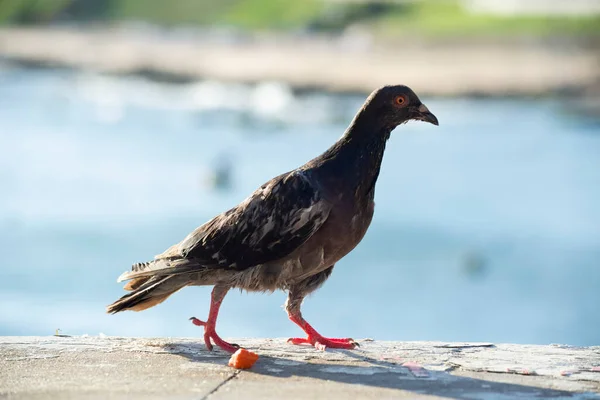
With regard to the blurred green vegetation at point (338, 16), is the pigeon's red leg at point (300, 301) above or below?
below

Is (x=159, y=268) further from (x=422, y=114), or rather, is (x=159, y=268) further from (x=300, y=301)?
(x=422, y=114)

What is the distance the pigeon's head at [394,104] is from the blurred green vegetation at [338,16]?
29.6m

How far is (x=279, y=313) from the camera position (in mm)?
13602

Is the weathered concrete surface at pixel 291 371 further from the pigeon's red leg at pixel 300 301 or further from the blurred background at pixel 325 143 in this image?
the blurred background at pixel 325 143

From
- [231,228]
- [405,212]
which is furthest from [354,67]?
[231,228]

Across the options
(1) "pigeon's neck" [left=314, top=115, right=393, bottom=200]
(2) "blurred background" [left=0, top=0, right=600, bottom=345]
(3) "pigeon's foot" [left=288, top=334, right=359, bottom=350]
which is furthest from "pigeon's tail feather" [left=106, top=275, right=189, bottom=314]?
(2) "blurred background" [left=0, top=0, right=600, bottom=345]

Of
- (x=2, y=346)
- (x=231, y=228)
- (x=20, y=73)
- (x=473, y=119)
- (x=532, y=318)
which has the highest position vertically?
(x=20, y=73)

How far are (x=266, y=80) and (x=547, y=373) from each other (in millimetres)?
31480

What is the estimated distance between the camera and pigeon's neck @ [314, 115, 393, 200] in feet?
16.4

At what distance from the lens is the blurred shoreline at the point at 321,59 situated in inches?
1289

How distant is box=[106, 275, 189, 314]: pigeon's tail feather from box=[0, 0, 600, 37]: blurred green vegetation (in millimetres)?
29725

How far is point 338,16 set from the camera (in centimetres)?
3522

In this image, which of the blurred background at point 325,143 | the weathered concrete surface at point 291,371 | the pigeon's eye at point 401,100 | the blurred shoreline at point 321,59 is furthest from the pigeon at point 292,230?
the blurred shoreline at point 321,59

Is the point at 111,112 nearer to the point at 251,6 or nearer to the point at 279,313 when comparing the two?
the point at 251,6
